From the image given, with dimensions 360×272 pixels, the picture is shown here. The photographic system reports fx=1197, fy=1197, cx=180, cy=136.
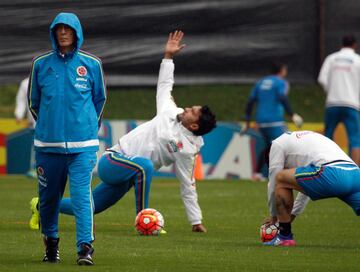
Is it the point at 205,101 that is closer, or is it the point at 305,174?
the point at 305,174

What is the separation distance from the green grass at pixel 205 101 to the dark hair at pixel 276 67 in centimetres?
670

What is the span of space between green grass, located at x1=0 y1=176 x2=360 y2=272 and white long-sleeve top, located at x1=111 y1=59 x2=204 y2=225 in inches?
22.7

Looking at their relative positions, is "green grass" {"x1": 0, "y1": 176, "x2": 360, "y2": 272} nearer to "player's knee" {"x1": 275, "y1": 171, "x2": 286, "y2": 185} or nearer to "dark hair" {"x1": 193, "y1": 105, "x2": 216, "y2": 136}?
"player's knee" {"x1": 275, "y1": 171, "x2": 286, "y2": 185}

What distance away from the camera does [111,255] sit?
36.1 ft

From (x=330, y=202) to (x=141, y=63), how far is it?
386 cm

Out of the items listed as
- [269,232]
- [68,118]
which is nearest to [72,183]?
[68,118]

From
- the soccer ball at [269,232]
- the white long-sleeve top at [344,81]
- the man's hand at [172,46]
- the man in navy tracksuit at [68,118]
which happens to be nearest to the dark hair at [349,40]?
the white long-sleeve top at [344,81]

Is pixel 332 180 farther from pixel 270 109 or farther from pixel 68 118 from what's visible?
pixel 270 109

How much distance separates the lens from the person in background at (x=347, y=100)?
21.3m

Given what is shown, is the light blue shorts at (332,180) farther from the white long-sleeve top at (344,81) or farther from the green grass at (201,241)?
the white long-sleeve top at (344,81)

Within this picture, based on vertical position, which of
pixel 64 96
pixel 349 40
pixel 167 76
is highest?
pixel 64 96

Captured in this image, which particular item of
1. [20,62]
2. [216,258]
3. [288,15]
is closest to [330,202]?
[288,15]

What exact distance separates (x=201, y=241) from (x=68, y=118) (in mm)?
3054

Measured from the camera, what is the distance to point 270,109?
23.5m
